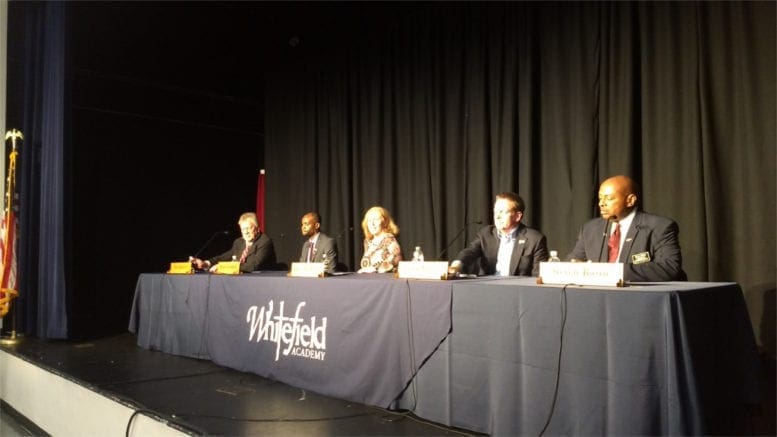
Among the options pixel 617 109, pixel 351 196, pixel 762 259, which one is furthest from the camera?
pixel 351 196

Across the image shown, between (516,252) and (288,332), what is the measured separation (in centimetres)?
133

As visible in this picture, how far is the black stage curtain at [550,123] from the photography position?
9.41 feet

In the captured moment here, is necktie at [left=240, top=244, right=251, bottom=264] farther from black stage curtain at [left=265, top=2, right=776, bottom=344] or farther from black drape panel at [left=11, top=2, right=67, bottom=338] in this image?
black drape panel at [left=11, top=2, right=67, bottom=338]

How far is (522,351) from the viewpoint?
1712 millimetres

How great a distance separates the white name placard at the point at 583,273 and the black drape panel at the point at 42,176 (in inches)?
155

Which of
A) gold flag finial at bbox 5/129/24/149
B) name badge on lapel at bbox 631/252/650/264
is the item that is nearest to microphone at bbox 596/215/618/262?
name badge on lapel at bbox 631/252/650/264

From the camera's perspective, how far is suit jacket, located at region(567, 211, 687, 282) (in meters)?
2.17

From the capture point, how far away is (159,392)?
2.56 m

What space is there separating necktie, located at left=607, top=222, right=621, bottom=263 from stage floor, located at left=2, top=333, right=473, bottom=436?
1199mm

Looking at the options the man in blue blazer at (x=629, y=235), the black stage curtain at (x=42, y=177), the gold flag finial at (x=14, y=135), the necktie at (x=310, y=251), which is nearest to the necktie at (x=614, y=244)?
the man in blue blazer at (x=629, y=235)

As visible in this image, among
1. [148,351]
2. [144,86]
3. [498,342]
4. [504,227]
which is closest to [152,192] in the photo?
[144,86]

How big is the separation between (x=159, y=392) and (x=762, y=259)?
3.17 metres

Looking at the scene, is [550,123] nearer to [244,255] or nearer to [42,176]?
[244,255]

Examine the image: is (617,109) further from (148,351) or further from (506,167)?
(148,351)
